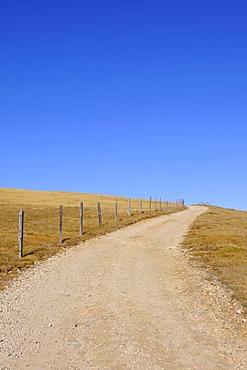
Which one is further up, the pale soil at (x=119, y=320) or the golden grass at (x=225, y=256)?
the golden grass at (x=225, y=256)

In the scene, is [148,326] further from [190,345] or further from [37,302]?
[37,302]

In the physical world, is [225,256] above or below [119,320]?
above

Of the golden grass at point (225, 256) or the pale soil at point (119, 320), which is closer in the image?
the pale soil at point (119, 320)

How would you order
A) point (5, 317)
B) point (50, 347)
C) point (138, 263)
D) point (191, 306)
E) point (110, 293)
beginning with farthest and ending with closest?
point (138, 263)
point (110, 293)
point (191, 306)
point (5, 317)
point (50, 347)

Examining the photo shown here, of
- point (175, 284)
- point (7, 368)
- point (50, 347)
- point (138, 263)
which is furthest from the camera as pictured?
point (138, 263)

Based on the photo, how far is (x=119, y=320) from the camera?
1012 cm

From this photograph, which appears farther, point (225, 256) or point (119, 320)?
point (225, 256)

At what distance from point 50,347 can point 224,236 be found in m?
21.5

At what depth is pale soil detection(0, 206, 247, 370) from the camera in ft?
25.9

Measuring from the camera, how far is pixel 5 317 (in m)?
10.8

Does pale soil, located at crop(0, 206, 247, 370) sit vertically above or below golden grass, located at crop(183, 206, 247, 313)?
below

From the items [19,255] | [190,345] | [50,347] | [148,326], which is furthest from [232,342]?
[19,255]

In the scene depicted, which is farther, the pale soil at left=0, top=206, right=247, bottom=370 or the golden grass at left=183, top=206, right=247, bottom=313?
the golden grass at left=183, top=206, right=247, bottom=313

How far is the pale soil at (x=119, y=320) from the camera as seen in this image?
7.90 m
